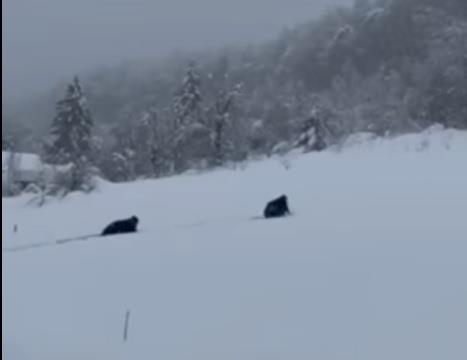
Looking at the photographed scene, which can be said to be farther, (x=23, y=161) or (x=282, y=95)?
(x=282, y=95)

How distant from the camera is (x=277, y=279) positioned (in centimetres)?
1016

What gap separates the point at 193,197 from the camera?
61.1ft

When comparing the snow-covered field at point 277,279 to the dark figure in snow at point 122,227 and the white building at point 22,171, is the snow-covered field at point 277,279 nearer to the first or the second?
the dark figure in snow at point 122,227

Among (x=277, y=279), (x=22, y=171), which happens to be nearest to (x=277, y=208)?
(x=277, y=279)

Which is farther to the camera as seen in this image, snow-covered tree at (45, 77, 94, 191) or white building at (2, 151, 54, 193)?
snow-covered tree at (45, 77, 94, 191)

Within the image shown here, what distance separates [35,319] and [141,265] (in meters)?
2.26

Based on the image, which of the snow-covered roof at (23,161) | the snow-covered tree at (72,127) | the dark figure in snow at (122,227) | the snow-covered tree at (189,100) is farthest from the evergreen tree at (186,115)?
the dark figure in snow at (122,227)

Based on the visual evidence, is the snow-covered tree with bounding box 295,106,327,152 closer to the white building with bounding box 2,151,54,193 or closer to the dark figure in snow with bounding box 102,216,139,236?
the white building with bounding box 2,151,54,193

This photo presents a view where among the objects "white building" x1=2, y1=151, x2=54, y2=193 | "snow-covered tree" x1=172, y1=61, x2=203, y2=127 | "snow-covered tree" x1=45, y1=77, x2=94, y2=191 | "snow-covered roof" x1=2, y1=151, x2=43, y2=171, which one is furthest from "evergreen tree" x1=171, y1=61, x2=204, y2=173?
"snow-covered roof" x1=2, y1=151, x2=43, y2=171

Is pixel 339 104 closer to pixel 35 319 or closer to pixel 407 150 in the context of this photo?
pixel 407 150

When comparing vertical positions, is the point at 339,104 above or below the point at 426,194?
above

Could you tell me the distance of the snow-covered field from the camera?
8289 millimetres

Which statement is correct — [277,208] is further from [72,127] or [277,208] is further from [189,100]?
[72,127]

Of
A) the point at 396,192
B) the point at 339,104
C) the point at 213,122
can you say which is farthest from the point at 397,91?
the point at 396,192
